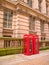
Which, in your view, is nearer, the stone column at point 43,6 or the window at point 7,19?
the window at point 7,19

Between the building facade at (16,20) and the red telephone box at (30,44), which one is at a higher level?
the building facade at (16,20)

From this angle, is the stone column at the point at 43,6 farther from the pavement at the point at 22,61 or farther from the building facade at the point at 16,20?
the pavement at the point at 22,61

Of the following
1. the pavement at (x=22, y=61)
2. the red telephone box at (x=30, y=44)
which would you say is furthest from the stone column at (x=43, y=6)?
the pavement at (x=22, y=61)

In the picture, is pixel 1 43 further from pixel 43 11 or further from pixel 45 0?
pixel 45 0

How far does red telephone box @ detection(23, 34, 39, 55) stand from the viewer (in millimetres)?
13914

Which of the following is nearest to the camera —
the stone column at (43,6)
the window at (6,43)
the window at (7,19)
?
the window at (6,43)

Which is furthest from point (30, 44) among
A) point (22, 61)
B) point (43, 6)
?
point (43, 6)

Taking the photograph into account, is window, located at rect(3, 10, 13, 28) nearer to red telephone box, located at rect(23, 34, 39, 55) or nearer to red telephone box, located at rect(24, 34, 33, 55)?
red telephone box, located at rect(23, 34, 39, 55)

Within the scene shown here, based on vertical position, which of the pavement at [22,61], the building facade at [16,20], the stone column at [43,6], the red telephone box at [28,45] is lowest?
the pavement at [22,61]

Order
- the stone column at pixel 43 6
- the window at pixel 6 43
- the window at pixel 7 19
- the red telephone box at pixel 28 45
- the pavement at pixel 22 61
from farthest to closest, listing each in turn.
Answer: the stone column at pixel 43 6
the window at pixel 7 19
the red telephone box at pixel 28 45
the window at pixel 6 43
the pavement at pixel 22 61

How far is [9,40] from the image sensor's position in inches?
556

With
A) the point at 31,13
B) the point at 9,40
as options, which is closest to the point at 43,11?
the point at 31,13

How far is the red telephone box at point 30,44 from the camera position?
1391cm

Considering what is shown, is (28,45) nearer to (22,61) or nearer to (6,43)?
(6,43)
